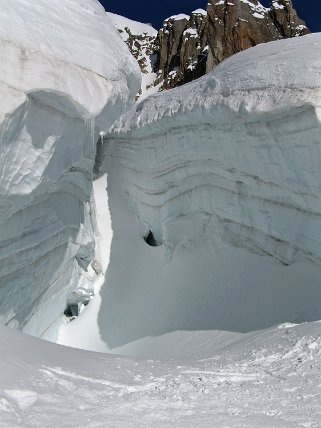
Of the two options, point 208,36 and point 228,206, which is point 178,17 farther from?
point 228,206

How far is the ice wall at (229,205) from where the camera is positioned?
548cm

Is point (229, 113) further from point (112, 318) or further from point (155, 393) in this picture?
point (155, 393)

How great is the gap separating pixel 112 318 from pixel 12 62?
493 cm

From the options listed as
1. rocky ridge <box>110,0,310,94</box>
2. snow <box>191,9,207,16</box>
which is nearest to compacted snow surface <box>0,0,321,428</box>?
rocky ridge <box>110,0,310,94</box>

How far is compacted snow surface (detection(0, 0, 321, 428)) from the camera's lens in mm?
2529

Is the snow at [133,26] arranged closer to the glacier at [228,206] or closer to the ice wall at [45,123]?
→ the glacier at [228,206]

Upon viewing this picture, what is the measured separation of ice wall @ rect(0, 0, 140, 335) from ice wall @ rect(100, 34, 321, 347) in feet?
4.38

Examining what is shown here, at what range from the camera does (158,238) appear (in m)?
8.80

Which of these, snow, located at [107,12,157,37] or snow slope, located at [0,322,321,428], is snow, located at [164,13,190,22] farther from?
snow slope, located at [0,322,321,428]

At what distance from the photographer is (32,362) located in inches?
103

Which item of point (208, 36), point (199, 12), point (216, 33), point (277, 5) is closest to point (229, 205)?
point (216, 33)

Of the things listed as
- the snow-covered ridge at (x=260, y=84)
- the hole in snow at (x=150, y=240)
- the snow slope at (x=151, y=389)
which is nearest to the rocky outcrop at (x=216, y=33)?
the hole in snow at (x=150, y=240)

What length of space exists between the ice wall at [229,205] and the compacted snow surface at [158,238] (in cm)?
3

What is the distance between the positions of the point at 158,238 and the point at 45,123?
460 cm
